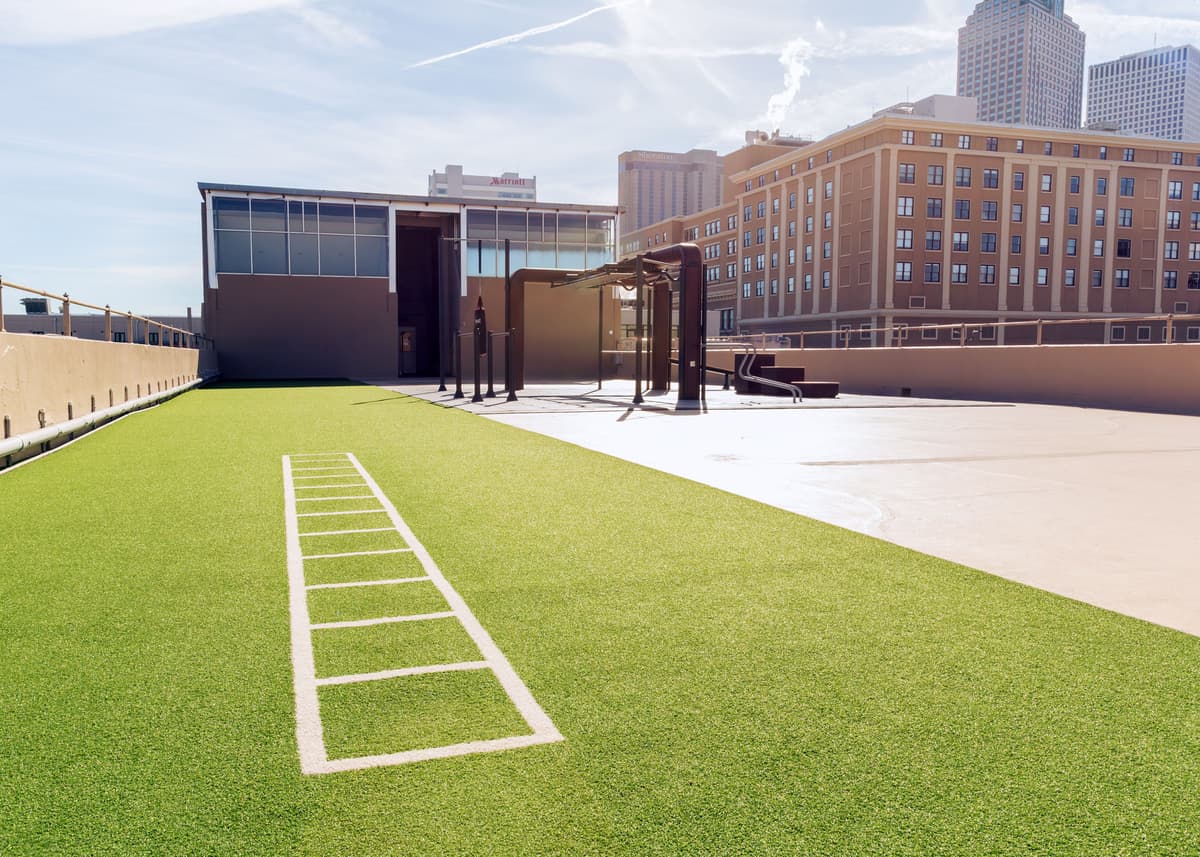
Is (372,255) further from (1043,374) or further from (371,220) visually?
(1043,374)

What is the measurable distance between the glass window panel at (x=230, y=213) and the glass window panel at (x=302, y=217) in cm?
188

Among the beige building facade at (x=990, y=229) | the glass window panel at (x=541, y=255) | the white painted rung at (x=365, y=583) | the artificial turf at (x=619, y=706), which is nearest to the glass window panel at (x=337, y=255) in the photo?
the glass window panel at (x=541, y=255)

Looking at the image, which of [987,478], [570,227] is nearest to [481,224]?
[570,227]

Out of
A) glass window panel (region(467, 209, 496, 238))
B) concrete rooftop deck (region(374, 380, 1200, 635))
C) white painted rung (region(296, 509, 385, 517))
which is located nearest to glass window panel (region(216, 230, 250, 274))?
glass window panel (region(467, 209, 496, 238))

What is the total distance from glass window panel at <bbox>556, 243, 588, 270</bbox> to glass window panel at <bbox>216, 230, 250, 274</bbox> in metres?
14.7

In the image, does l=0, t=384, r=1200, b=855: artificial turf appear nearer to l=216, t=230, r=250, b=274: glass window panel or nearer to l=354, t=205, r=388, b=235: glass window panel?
l=216, t=230, r=250, b=274: glass window panel

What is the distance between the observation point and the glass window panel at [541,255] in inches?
1694

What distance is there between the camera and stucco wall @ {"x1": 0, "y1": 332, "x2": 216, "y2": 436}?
33.2 feet

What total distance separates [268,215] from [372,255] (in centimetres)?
496

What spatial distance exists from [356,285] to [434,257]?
27.5 feet

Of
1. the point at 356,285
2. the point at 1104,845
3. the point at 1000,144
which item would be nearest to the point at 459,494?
the point at 1104,845

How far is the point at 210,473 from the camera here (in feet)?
30.3

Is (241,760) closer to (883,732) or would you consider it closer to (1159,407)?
(883,732)

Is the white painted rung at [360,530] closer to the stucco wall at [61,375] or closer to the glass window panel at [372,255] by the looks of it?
the stucco wall at [61,375]
